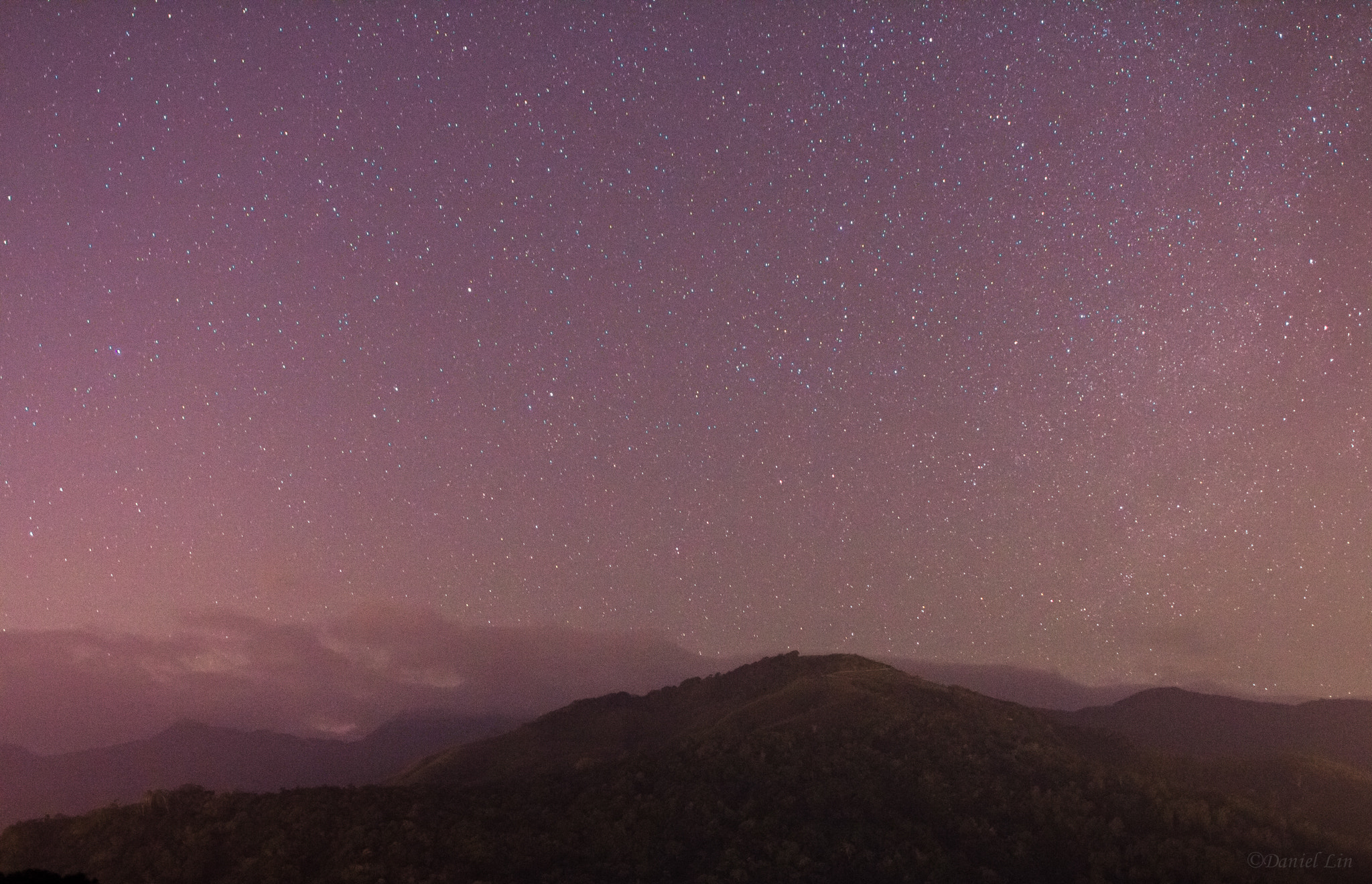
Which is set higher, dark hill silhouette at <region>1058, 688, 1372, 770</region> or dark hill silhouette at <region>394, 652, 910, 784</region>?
dark hill silhouette at <region>394, 652, 910, 784</region>

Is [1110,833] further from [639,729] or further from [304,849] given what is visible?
[639,729]

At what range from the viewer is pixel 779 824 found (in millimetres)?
42625

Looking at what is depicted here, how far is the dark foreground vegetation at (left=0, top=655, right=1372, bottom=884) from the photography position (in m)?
37.5

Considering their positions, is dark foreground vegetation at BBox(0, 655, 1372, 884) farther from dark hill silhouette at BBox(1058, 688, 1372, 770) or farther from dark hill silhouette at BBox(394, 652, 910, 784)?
dark hill silhouette at BBox(1058, 688, 1372, 770)

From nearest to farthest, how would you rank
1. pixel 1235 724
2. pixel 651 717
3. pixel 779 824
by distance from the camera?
pixel 779 824
pixel 651 717
pixel 1235 724

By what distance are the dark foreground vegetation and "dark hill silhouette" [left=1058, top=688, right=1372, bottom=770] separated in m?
43.2

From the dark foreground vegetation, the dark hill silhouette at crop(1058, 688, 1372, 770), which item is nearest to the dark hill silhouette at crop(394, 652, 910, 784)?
the dark foreground vegetation

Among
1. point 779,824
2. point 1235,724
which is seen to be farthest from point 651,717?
point 1235,724

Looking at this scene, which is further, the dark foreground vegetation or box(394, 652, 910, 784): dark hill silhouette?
box(394, 652, 910, 784): dark hill silhouette

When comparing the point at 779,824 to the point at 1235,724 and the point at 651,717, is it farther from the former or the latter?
the point at 1235,724

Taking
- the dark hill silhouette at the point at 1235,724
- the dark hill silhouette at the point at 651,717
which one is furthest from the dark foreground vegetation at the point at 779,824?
the dark hill silhouette at the point at 1235,724

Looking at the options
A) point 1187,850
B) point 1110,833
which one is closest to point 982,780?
point 1110,833

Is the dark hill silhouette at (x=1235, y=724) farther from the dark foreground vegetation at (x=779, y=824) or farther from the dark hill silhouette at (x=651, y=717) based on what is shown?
the dark foreground vegetation at (x=779, y=824)

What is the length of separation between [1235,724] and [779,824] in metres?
90.0
